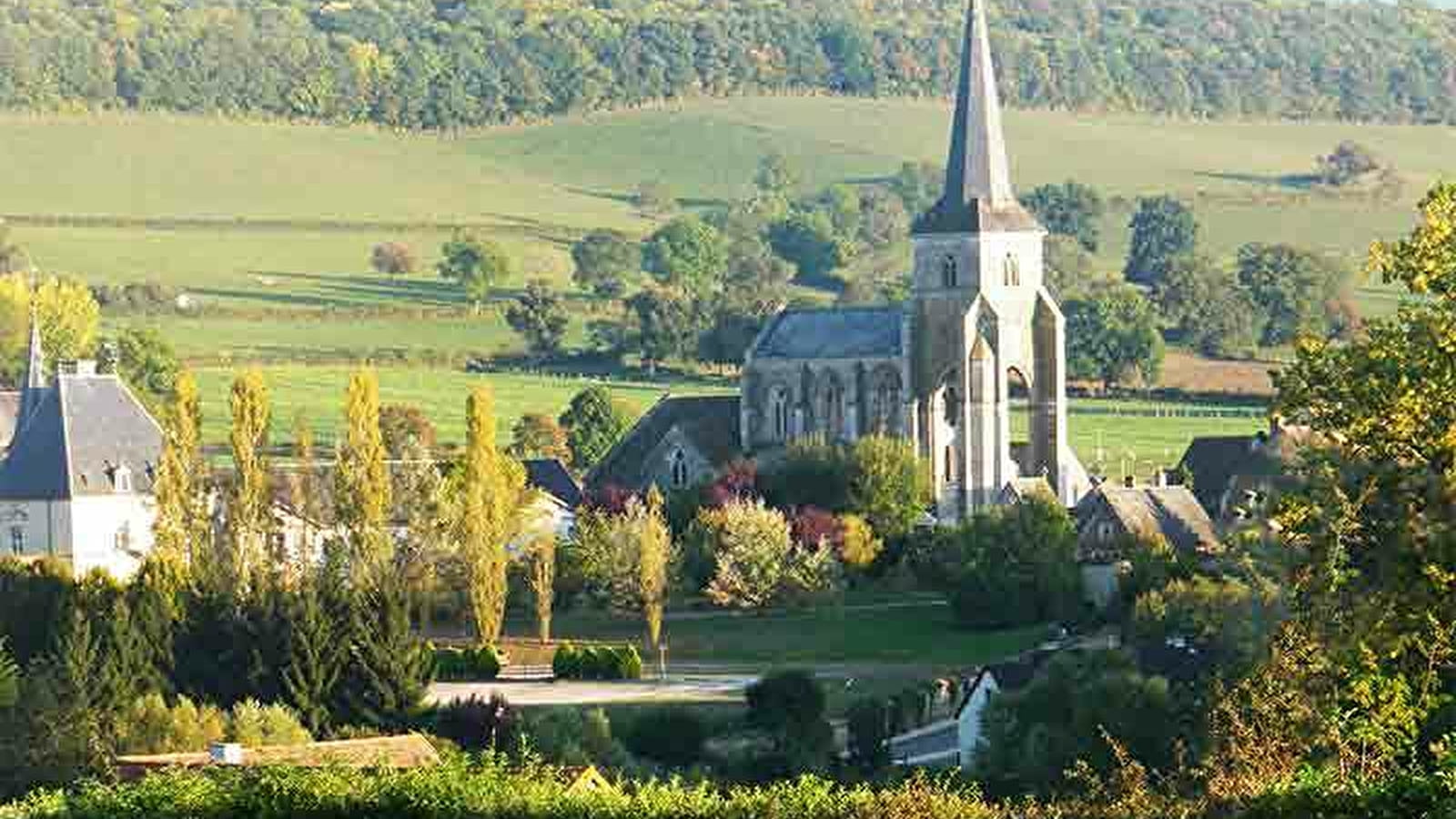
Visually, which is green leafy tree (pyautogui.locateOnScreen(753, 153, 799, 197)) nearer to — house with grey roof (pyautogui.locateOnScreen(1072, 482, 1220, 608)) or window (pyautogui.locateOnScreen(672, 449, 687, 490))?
window (pyautogui.locateOnScreen(672, 449, 687, 490))

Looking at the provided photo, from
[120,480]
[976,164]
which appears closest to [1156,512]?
[976,164]

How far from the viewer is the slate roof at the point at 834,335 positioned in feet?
377

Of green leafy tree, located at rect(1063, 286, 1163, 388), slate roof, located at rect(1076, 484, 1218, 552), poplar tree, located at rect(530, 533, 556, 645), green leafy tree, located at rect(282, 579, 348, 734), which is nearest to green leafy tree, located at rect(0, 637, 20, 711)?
green leafy tree, located at rect(282, 579, 348, 734)

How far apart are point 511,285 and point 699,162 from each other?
37565 mm

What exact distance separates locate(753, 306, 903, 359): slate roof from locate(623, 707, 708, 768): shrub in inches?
1719

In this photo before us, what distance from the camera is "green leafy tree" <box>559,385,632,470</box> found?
124500mm

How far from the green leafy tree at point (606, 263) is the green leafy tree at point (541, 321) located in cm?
1138

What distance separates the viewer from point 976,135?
116 meters

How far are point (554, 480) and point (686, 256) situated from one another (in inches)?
2399

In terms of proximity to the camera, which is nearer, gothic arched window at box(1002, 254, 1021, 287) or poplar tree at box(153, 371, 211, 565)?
A: poplar tree at box(153, 371, 211, 565)

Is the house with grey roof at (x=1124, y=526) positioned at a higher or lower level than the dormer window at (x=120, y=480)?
lower

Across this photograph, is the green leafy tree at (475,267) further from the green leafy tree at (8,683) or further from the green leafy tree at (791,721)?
the green leafy tree at (8,683)

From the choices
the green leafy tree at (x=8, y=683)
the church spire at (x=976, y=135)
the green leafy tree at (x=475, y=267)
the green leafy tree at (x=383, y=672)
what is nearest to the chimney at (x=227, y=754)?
the green leafy tree at (x=8, y=683)

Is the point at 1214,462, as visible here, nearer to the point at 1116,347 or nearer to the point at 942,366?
the point at 942,366
